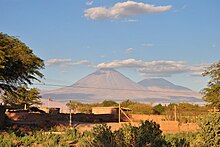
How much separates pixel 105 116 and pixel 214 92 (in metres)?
15.5

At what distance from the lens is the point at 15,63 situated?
27703 millimetres

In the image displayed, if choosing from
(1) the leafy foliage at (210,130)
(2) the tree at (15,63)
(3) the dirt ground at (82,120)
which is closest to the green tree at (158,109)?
(3) the dirt ground at (82,120)

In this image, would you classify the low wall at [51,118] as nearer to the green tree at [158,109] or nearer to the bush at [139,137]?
the green tree at [158,109]

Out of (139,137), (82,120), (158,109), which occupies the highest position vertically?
(158,109)

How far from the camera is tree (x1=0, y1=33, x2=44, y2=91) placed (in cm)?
2662

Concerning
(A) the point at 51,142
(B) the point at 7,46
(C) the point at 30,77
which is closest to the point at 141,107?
(C) the point at 30,77

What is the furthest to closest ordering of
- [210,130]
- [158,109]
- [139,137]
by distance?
[158,109] → [210,130] → [139,137]

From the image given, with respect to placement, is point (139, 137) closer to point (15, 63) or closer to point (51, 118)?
point (15, 63)

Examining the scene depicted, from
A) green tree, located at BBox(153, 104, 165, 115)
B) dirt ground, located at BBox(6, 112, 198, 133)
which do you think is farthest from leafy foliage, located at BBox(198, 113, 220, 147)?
green tree, located at BBox(153, 104, 165, 115)

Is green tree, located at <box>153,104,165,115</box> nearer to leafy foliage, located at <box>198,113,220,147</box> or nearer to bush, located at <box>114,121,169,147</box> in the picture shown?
leafy foliage, located at <box>198,113,220,147</box>

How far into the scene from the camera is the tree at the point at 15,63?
87.3ft

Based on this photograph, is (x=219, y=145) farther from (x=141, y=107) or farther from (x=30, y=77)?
(x=141, y=107)

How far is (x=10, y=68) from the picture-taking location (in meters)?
27.9

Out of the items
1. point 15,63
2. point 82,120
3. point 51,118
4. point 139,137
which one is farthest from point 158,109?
point 139,137
